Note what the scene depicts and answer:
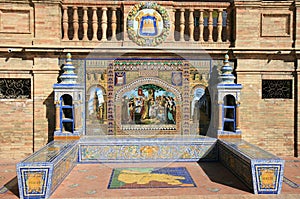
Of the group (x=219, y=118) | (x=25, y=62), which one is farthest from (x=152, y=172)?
(x=25, y=62)

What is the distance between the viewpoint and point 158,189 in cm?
661

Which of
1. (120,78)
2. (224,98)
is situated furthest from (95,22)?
(224,98)

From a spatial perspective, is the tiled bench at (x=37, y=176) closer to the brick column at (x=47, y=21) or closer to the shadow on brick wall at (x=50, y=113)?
the shadow on brick wall at (x=50, y=113)

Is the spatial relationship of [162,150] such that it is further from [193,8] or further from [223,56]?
[193,8]

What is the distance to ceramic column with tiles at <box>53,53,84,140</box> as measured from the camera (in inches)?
350

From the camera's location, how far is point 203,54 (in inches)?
381

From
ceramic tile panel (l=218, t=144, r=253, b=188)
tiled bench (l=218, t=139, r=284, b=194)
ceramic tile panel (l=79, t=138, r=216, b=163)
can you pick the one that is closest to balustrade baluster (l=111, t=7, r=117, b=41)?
ceramic tile panel (l=79, t=138, r=216, b=163)

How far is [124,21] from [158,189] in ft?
16.6

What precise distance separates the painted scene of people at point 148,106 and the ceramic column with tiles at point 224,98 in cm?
143

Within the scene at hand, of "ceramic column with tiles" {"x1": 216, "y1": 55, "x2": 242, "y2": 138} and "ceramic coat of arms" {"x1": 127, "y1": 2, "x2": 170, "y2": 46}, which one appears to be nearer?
"ceramic column with tiles" {"x1": 216, "y1": 55, "x2": 242, "y2": 138}

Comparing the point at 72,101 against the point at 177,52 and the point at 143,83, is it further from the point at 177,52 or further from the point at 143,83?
the point at 177,52

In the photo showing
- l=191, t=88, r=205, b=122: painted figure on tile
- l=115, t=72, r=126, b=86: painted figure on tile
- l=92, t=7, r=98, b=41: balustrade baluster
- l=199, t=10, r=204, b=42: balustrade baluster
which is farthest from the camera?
l=191, t=88, r=205, b=122: painted figure on tile

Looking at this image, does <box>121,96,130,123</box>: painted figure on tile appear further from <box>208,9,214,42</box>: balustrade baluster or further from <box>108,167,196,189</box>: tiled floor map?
<box>208,9,214,42</box>: balustrade baluster

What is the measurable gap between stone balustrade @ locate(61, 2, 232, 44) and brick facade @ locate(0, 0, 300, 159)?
1.7 inches
